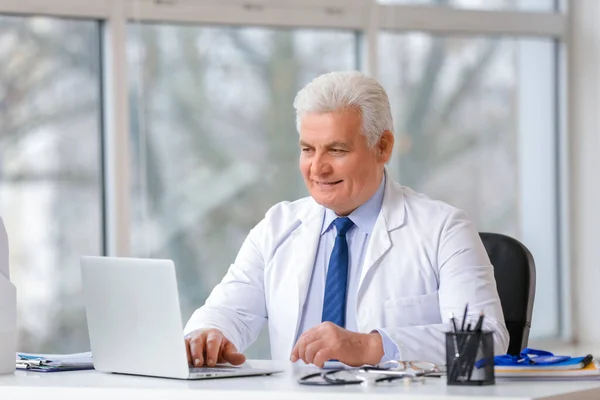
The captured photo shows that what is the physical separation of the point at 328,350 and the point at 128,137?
2381 millimetres

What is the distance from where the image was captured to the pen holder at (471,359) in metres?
1.77

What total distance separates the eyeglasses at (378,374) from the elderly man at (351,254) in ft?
1.12

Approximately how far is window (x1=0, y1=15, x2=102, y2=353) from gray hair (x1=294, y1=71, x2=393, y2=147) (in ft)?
6.15

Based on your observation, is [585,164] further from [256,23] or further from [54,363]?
[54,363]

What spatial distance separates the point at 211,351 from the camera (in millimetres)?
2164

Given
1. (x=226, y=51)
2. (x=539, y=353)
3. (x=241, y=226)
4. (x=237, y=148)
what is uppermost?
(x=226, y=51)

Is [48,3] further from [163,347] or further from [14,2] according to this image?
[163,347]

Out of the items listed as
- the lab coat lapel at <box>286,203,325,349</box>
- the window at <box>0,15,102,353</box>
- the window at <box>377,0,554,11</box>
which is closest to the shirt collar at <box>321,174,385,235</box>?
the lab coat lapel at <box>286,203,325,349</box>

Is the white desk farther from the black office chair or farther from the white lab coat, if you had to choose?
the black office chair

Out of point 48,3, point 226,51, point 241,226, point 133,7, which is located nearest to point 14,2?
point 48,3

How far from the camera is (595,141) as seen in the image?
4.99 metres

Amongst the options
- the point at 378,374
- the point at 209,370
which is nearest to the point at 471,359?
the point at 378,374

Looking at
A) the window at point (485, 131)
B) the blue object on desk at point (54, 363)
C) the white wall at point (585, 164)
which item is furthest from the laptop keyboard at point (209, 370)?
the white wall at point (585, 164)

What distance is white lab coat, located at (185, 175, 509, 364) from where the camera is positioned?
238 cm
